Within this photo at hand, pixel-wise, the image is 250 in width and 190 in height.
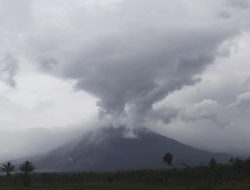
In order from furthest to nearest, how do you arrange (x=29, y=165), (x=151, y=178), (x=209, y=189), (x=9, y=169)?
(x=151, y=178), (x=9, y=169), (x=29, y=165), (x=209, y=189)

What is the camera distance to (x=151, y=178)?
174 metres

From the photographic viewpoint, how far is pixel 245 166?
163 m

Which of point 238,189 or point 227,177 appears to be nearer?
point 238,189

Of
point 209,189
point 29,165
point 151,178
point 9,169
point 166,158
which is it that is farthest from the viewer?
point 166,158

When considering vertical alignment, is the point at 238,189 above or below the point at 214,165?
below

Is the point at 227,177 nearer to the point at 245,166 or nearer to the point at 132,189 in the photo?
the point at 245,166

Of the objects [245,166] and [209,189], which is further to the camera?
Answer: [245,166]

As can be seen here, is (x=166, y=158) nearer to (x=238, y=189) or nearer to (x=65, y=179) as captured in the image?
(x=65, y=179)

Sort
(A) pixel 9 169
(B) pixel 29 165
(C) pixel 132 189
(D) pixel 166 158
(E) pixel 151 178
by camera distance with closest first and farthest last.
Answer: (C) pixel 132 189
(B) pixel 29 165
(A) pixel 9 169
(E) pixel 151 178
(D) pixel 166 158

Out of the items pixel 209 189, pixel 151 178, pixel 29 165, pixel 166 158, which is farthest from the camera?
pixel 166 158

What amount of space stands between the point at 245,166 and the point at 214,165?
1175 cm

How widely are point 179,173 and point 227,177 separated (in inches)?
792

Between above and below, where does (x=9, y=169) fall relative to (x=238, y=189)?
above

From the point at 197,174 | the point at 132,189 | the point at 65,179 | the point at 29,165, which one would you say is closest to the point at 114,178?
the point at 65,179
